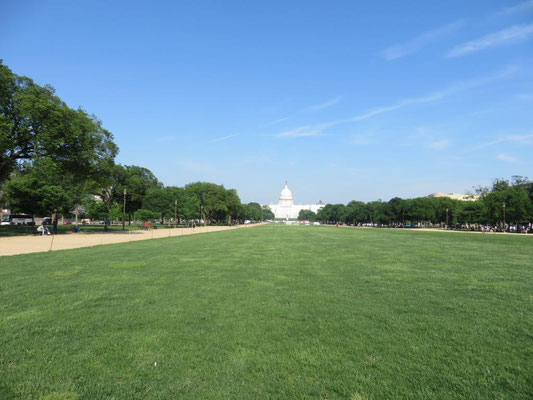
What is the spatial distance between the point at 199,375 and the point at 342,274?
886cm

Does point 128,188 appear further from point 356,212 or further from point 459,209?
point 356,212

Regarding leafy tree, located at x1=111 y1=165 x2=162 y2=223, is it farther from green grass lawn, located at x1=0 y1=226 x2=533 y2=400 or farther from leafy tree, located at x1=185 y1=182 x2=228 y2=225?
green grass lawn, located at x1=0 y1=226 x2=533 y2=400

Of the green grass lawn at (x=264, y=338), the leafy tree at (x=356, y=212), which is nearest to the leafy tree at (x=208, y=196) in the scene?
the leafy tree at (x=356, y=212)

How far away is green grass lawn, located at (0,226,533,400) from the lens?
13.8 feet

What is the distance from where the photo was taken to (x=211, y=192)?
97625mm

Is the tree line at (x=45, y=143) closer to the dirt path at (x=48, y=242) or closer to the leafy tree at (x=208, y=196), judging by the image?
the dirt path at (x=48, y=242)

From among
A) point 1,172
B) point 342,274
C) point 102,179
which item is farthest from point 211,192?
point 342,274

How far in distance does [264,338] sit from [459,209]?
109 metres

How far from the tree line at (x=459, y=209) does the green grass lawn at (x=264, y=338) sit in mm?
77893

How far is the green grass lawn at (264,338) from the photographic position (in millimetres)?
4207

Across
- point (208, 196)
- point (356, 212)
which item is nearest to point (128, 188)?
point (208, 196)

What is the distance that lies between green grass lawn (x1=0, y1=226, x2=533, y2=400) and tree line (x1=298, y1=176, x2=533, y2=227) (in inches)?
3067

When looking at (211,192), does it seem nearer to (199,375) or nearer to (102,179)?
(102,179)

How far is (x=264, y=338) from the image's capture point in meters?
5.75
